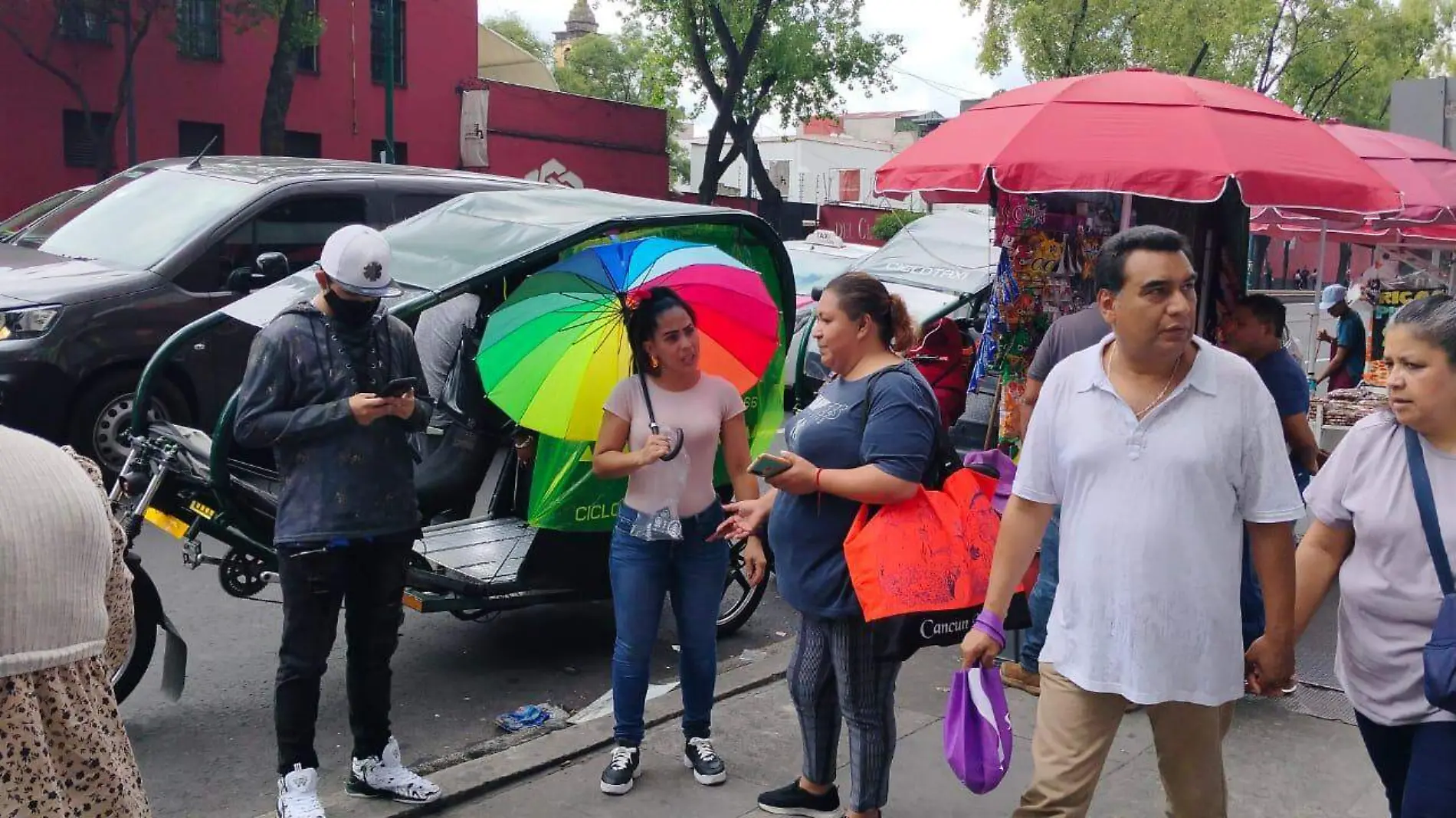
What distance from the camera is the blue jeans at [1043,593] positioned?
17.4 feet

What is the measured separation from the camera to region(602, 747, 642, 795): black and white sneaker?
14.4ft

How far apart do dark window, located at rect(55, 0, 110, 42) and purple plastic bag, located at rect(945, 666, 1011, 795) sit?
2241 centimetres

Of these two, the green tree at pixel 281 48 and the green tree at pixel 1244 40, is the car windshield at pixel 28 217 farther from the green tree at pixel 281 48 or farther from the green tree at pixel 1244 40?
the green tree at pixel 1244 40

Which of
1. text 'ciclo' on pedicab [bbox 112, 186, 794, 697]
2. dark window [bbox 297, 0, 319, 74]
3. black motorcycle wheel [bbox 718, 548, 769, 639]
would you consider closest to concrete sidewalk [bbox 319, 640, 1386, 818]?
text 'ciclo' on pedicab [bbox 112, 186, 794, 697]

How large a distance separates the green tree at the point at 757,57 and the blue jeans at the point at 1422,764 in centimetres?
2539

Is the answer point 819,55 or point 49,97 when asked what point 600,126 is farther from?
point 49,97

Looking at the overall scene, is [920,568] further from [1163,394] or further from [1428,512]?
[1428,512]

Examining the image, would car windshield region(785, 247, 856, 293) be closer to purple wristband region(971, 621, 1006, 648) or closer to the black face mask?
the black face mask

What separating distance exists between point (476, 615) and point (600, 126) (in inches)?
1096

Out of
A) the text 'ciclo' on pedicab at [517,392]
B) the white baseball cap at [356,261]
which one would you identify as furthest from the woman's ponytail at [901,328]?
the white baseball cap at [356,261]

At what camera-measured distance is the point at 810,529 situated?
3.80m

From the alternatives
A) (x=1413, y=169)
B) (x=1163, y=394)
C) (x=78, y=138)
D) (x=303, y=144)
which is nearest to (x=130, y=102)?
(x=78, y=138)

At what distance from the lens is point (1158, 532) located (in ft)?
9.91

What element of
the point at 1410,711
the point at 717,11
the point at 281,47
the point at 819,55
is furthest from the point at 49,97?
the point at 1410,711
